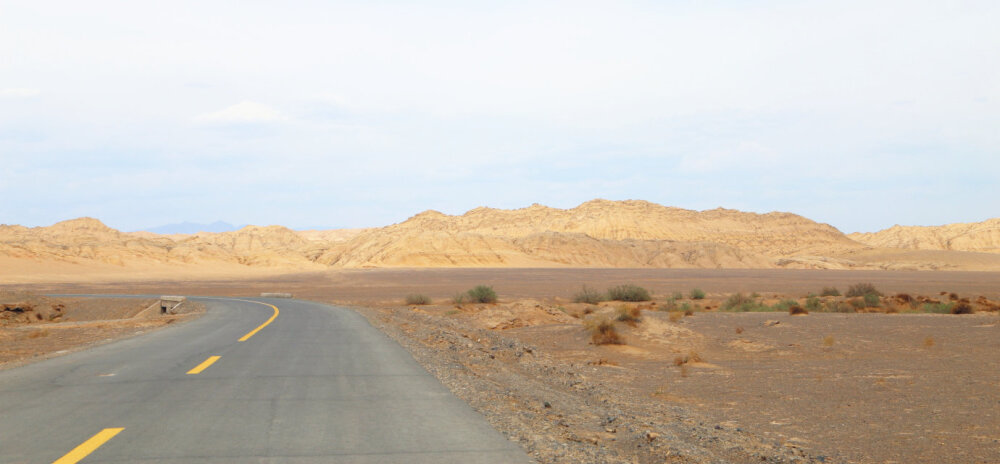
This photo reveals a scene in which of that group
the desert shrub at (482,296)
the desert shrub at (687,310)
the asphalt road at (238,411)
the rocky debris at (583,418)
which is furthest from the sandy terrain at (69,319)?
the desert shrub at (687,310)

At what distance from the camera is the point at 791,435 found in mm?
8453

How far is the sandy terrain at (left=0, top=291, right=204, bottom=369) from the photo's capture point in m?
19.6

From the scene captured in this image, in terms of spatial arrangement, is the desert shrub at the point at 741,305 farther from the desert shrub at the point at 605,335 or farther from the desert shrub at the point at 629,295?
the desert shrub at the point at 605,335

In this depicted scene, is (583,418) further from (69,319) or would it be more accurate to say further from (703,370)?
(69,319)

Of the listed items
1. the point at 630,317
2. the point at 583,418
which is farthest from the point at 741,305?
the point at 583,418

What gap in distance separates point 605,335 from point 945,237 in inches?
7393

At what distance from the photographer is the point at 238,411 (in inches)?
312

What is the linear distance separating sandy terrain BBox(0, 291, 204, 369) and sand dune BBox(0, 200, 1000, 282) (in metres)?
47.0

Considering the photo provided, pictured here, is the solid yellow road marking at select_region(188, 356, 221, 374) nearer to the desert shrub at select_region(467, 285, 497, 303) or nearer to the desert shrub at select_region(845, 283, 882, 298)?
the desert shrub at select_region(467, 285, 497, 303)

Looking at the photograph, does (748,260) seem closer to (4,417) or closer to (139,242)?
(139,242)

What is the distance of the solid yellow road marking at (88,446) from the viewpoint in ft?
19.0

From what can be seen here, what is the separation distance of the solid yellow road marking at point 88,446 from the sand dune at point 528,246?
285 feet

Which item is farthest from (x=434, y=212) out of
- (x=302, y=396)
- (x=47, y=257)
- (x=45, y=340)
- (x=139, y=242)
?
(x=302, y=396)

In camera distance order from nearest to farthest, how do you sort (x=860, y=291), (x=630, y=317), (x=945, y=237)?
1. (x=630, y=317)
2. (x=860, y=291)
3. (x=945, y=237)
